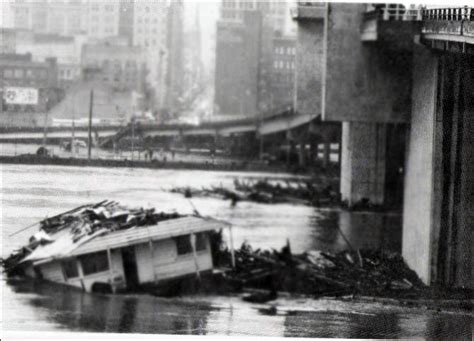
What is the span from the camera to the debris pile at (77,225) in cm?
848

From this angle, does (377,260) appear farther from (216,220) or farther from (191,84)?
(191,84)

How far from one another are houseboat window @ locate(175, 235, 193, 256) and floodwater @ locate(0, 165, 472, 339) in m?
0.29

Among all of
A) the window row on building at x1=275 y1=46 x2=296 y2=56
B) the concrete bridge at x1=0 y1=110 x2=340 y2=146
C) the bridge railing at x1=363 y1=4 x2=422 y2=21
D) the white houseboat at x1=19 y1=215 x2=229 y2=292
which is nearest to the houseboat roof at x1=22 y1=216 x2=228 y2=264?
the white houseboat at x1=19 y1=215 x2=229 y2=292

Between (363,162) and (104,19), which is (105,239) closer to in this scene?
(104,19)

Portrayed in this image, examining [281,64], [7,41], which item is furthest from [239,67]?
[7,41]

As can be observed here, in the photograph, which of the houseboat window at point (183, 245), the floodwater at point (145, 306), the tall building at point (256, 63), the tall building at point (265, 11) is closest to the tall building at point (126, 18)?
the tall building at point (265, 11)

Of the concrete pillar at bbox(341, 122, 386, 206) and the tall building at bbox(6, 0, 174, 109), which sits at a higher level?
the tall building at bbox(6, 0, 174, 109)

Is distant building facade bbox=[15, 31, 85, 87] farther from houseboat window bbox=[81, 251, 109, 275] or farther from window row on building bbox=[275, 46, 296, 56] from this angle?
window row on building bbox=[275, 46, 296, 56]

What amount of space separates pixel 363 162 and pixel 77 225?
12.8ft

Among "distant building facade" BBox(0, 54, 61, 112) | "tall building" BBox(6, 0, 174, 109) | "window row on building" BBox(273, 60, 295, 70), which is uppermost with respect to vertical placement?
"tall building" BBox(6, 0, 174, 109)

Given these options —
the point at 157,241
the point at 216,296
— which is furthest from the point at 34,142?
the point at 216,296

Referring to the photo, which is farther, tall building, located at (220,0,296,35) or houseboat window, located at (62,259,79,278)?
tall building, located at (220,0,296,35)

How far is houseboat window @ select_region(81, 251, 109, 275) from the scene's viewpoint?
857cm

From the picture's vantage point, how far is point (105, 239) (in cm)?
860
